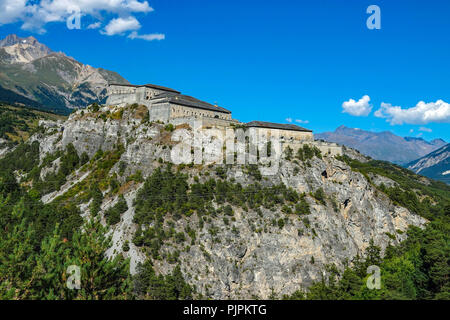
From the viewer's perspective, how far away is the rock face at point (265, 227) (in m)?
67.6

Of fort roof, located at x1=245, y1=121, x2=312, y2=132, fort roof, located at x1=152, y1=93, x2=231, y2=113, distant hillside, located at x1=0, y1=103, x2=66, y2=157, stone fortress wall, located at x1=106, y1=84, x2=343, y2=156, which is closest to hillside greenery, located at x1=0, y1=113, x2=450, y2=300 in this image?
stone fortress wall, located at x1=106, y1=84, x2=343, y2=156

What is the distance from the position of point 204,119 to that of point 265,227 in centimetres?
2879

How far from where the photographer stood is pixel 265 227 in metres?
73.2

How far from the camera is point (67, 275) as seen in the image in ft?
107

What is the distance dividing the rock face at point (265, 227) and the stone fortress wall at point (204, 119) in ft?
13.5

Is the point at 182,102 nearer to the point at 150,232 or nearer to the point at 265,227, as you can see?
the point at 150,232

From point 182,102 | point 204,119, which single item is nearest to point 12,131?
point 182,102

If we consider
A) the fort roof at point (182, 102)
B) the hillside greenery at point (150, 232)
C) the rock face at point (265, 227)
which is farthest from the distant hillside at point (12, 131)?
the fort roof at point (182, 102)

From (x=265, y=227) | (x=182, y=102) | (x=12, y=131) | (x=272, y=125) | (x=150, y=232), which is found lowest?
(x=150, y=232)

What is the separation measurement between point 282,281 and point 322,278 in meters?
7.90

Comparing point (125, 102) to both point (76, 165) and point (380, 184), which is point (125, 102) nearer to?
Answer: point (76, 165)

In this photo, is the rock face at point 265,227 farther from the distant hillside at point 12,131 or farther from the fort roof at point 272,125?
the distant hillside at point 12,131

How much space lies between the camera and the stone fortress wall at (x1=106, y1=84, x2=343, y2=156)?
84938 millimetres
